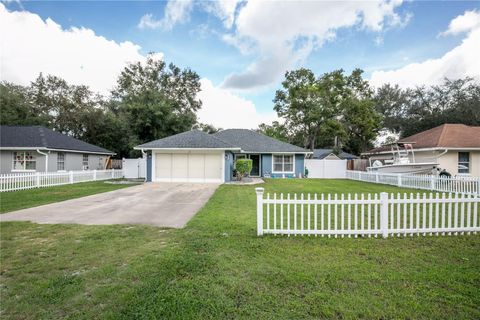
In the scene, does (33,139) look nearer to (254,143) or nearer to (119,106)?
(119,106)

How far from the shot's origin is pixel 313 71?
31641mm

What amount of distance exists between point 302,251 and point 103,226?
15.2 ft

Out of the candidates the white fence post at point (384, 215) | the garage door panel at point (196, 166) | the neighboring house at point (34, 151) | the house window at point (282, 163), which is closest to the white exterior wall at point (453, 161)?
the house window at point (282, 163)

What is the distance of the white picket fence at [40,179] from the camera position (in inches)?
478

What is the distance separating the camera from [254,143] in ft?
78.6

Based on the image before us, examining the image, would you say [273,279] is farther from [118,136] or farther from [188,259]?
[118,136]

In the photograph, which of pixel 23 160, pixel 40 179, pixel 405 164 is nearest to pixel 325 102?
pixel 405 164

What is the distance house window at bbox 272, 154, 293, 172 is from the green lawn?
17978 mm

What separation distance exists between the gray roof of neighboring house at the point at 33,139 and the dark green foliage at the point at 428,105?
39.9 m

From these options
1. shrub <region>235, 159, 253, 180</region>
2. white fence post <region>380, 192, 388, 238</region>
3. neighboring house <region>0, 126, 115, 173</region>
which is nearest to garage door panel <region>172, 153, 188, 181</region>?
shrub <region>235, 159, 253, 180</region>

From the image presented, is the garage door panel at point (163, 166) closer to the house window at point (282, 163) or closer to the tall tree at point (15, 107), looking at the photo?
the house window at point (282, 163)

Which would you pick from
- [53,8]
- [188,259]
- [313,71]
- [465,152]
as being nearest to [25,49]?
[53,8]

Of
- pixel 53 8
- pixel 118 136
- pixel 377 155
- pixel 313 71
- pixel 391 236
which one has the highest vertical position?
pixel 313 71

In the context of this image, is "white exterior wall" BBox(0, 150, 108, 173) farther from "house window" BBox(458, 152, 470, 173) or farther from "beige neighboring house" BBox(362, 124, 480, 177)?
"house window" BBox(458, 152, 470, 173)
